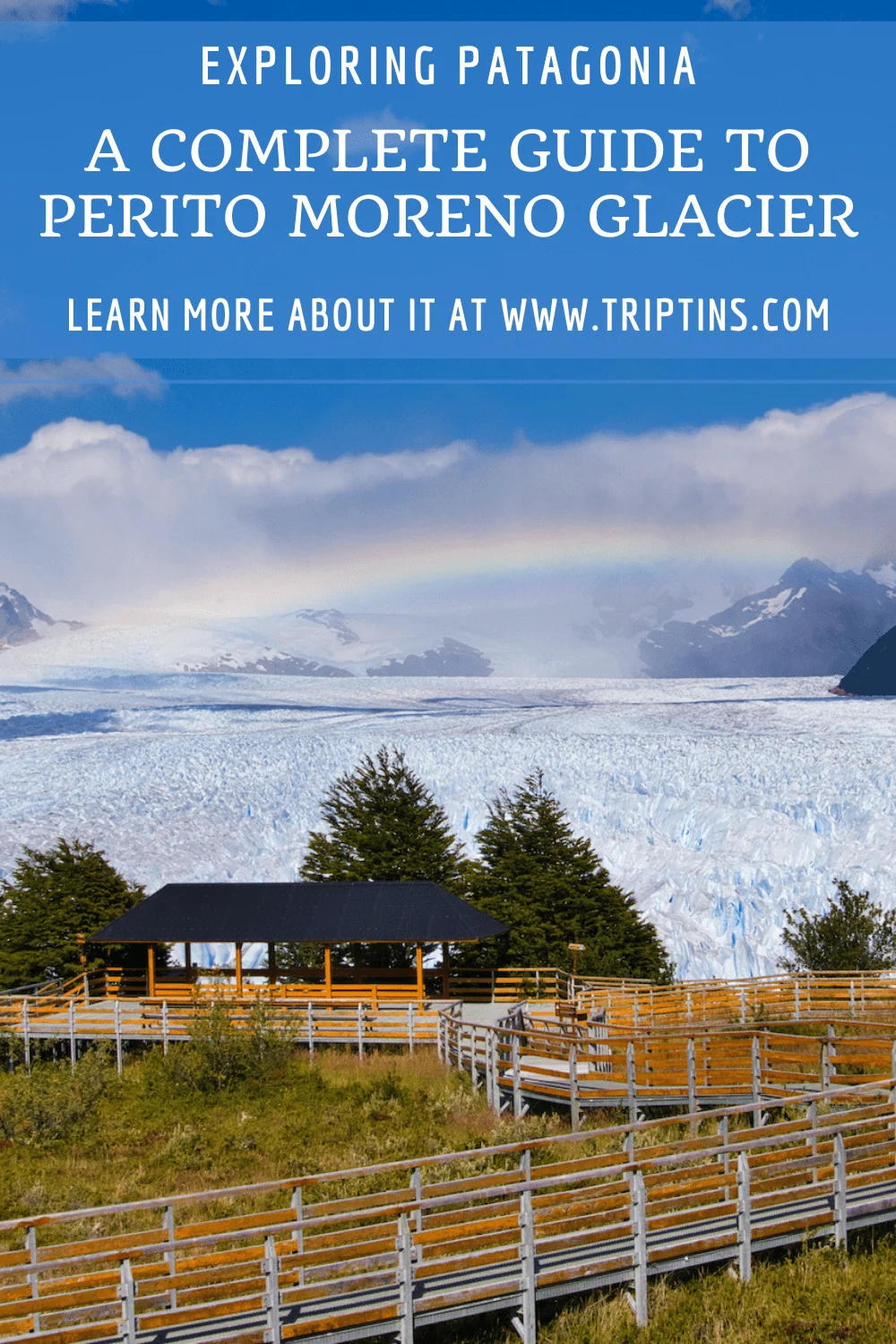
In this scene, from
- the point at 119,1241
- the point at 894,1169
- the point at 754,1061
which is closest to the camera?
the point at 119,1241

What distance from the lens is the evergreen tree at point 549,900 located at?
43.5 meters

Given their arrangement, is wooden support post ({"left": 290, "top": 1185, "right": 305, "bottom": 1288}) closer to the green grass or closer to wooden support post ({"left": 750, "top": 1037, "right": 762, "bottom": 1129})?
the green grass

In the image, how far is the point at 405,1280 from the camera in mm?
11305

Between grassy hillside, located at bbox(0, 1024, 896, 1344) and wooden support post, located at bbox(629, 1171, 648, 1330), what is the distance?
5.7 inches

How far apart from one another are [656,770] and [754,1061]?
4827cm

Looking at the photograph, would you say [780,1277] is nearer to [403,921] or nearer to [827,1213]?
[827,1213]

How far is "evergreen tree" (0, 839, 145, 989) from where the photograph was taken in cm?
3981

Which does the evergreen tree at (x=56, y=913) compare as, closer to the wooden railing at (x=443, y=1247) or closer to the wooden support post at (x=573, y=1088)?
the wooden support post at (x=573, y=1088)

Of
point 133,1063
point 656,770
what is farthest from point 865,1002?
point 656,770

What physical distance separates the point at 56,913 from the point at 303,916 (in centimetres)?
1088

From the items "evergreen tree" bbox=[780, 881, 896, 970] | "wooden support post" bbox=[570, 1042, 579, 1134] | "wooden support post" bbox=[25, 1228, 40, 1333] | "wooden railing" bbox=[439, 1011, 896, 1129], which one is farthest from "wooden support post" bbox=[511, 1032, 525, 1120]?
"evergreen tree" bbox=[780, 881, 896, 970]

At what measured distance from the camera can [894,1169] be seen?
548 inches

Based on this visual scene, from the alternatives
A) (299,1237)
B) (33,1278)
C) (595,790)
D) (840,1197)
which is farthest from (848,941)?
(33,1278)

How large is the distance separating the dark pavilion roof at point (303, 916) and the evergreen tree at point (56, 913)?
625cm
